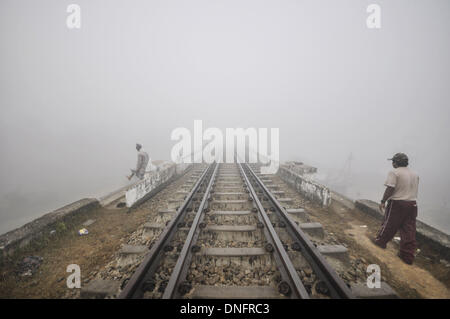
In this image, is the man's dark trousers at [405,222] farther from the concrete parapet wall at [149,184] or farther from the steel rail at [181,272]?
the concrete parapet wall at [149,184]

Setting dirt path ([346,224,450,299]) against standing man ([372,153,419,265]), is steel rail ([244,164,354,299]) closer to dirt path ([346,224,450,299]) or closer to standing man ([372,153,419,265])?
dirt path ([346,224,450,299])

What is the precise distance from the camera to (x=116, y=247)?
3148mm

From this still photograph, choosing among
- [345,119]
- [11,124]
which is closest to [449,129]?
[345,119]

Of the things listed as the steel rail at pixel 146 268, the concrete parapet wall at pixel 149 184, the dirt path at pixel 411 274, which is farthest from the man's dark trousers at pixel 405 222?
the concrete parapet wall at pixel 149 184

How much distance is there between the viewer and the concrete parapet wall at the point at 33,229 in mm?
2832

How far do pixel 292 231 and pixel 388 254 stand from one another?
1.81 meters

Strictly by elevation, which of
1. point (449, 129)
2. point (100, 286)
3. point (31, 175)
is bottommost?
point (31, 175)

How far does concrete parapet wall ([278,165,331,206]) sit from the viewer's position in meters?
4.75

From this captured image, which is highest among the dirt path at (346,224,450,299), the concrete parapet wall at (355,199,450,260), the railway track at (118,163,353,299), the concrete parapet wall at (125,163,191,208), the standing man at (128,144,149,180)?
the standing man at (128,144,149,180)

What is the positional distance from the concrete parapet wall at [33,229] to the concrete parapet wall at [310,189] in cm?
639

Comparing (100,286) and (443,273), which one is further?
(443,273)

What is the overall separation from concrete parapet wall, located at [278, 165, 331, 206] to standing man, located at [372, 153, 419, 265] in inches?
65.8

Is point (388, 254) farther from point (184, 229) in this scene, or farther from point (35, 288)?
point (35, 288)

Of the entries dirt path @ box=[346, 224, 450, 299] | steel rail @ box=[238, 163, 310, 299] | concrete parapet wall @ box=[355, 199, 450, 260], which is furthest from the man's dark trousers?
steel rail @ box=[238, 163, 310, 299]
